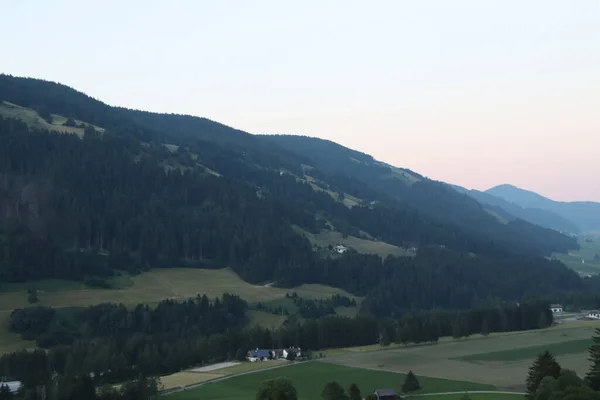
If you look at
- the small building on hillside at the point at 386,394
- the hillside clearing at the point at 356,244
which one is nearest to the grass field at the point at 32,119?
the hillside clearing at the point at 356,244

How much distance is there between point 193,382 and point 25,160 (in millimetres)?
104478

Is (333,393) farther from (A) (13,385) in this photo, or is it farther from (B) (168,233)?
(B) (168,233)

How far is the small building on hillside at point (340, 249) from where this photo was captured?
6980 inches

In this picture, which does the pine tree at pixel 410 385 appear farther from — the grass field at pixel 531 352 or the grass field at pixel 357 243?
the grass field at pixel 357 243

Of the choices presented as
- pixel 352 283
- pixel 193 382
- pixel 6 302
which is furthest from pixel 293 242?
pixel 193 382

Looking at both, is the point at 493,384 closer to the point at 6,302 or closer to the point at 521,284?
the point at 6,302

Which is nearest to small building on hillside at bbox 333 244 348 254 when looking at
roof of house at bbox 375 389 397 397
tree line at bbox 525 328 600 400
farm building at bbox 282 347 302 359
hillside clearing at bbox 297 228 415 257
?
hillside clearing at bbox 297 228 415 257

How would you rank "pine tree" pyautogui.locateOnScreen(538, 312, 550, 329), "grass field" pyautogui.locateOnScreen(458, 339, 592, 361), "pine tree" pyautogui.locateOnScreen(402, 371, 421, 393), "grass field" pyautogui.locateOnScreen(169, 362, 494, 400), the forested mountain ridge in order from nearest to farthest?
"pine tree" pyautogui.locateOnScreen(402, 371, 421, 393) → "grass field" pyautogui.locateOnScreen(169, 362, 494, 400) → "grass field" pyautogui.locateOnScreen(458, 339, 592, 361) → "pine tree" pyautogui.locateOnScreen(538, 312, 550, 329) → the forested mountain ridge

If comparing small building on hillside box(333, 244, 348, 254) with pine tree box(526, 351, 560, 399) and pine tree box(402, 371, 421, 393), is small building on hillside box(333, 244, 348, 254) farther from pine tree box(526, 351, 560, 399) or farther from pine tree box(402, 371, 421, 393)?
pine tree box(526, 351, 560, 399)

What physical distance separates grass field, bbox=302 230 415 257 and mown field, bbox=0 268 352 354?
3346 cm

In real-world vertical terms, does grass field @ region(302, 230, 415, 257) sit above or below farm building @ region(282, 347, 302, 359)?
above

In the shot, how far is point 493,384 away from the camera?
6141cm

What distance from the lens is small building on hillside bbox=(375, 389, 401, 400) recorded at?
58.2 meters

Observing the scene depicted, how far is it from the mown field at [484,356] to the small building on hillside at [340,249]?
78334mm
